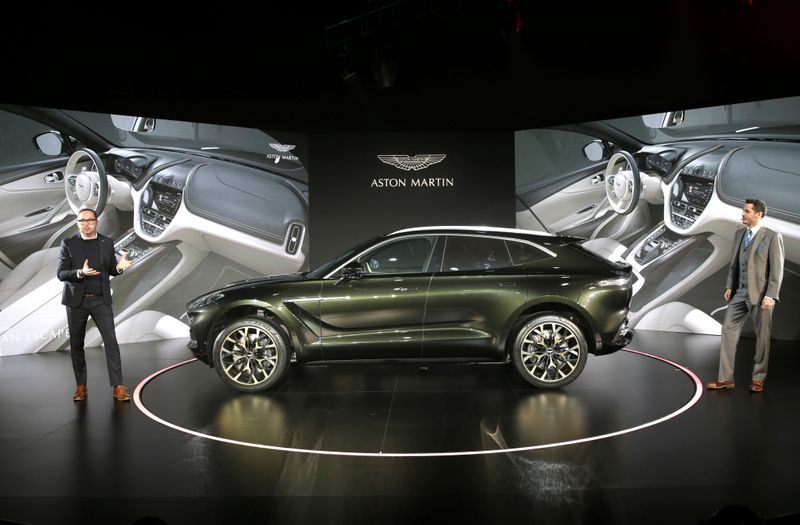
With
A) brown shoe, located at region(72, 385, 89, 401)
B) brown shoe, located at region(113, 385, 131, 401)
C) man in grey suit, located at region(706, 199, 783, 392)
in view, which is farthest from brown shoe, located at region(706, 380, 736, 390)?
brown shoe, located at region(72, 385, 89, 401)

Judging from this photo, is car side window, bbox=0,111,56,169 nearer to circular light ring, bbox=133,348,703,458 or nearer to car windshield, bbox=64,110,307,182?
car windshield, bbox=64,110,307,182

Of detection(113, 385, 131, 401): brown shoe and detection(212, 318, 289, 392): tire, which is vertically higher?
detection(212, 318, 289, 392): tire

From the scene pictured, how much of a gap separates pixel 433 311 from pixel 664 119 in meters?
5.06

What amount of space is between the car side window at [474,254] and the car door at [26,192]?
4.88m

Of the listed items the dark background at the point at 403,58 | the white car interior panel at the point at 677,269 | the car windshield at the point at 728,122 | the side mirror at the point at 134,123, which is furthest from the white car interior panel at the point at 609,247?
the side mirror at the point at 134,123

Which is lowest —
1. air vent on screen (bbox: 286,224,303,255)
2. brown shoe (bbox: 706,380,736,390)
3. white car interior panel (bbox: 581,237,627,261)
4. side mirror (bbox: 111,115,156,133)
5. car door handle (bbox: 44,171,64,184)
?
brown shoe (bbox: 706,380,736,390)

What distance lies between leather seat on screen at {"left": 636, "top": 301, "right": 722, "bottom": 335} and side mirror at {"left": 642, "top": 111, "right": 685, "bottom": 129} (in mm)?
2445

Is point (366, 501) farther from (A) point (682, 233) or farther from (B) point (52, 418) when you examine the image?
(A) point (682, 233)

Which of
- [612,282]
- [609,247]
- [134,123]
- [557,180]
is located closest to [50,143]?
[134,123]

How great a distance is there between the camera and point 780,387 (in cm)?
558

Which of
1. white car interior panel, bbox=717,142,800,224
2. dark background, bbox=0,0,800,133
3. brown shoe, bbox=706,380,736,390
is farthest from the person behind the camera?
white car interior panel, bbox=717,142,800,224

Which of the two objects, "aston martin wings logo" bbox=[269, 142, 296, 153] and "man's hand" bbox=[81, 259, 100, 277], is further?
"aston martin wings logo" bbox=[269, 142, 296, 153]

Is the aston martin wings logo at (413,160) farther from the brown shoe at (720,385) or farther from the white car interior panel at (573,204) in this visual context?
the brown shoe at (720,385)

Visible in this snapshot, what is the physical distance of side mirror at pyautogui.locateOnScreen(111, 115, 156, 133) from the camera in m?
7.79
